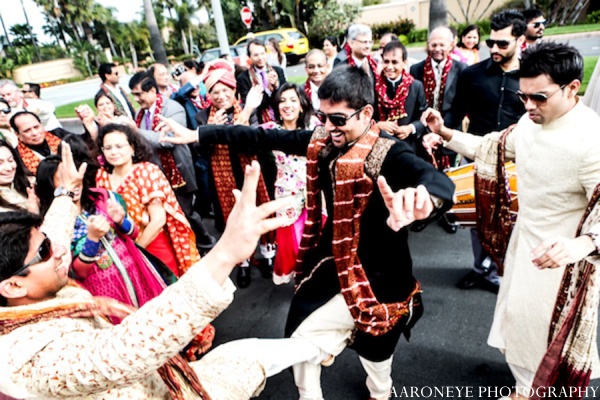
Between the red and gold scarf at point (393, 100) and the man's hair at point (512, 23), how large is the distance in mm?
1028

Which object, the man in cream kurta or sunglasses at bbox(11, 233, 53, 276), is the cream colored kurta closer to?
the man in cream kurta

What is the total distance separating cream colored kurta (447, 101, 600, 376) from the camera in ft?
5.89

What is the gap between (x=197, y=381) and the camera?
1.39m

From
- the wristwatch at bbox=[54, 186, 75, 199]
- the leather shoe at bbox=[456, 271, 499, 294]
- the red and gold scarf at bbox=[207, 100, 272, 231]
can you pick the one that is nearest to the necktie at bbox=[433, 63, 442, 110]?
the leather shoe at bbox=[456, 271, 499, 294]

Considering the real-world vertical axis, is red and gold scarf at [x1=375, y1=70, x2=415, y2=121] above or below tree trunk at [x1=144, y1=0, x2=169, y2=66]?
below

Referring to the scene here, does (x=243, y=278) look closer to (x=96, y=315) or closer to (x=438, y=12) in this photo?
(x=96, y=315)

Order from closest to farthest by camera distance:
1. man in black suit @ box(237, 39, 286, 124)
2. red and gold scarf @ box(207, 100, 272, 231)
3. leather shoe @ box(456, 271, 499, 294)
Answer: leather shoe @ box(456, 271, 499, 294) < red and gold scarf @ box(207, 100, 272, 231) < man in black suit @ box(237, 39, 286, 124)

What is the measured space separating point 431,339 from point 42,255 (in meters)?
2.39

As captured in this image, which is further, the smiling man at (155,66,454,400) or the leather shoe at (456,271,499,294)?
the leather shoe at (456,271,499,294)

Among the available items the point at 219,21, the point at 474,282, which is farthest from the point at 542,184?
the point at 219,21

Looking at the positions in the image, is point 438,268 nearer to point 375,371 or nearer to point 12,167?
point 375,371

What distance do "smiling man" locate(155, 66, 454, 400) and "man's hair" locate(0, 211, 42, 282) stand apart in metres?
1.22

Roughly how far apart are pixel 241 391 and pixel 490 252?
1.76 m

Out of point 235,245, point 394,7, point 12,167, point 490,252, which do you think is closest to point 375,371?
point 490,252
